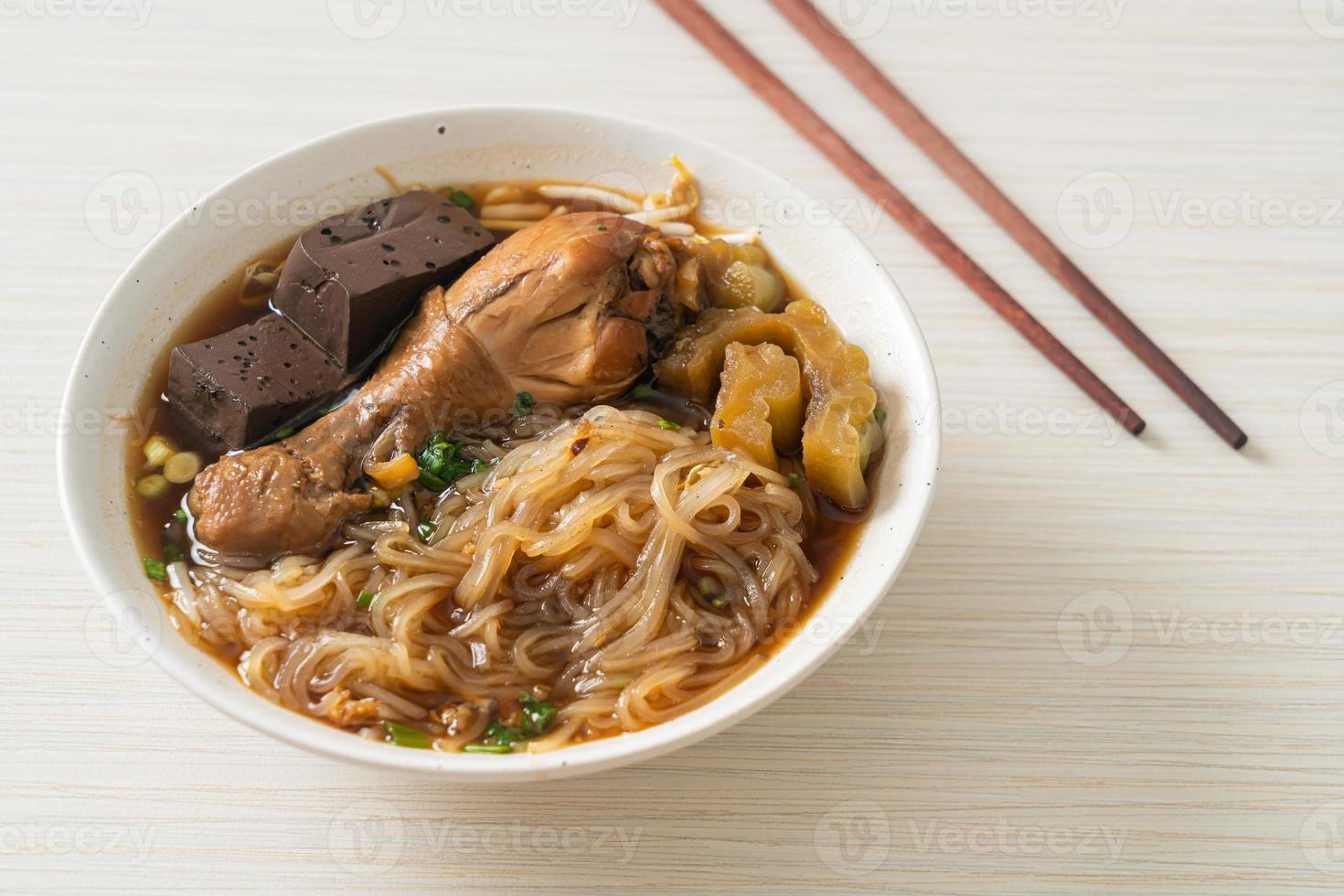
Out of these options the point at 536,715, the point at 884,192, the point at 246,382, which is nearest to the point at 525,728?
the point at 536,715

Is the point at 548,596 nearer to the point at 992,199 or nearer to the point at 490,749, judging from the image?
the point at 490,749

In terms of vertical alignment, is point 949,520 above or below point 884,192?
below

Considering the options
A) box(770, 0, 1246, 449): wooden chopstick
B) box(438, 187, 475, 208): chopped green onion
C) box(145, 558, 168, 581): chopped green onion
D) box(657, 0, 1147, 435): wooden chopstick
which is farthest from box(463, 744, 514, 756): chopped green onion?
box(770, 0, 1246, 449): wooden chopstick

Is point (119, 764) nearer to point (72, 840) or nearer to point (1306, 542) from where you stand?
point (72, 840)

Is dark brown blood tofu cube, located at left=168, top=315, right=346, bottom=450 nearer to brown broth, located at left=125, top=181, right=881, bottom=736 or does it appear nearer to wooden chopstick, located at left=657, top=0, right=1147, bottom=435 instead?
brown broth, located at left=125, top=181, right=881, bottom=736

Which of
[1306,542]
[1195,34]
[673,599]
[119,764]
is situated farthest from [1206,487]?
[119,764]

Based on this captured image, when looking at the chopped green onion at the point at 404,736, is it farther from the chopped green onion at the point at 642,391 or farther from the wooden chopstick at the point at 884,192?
the wooden chopstick at the point at 884,192

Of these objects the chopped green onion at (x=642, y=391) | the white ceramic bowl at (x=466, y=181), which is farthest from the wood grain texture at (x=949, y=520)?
the chopped green onion at (x=642, y=391)
